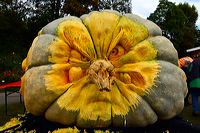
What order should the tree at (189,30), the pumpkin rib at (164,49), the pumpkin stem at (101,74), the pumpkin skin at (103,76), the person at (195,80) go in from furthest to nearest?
1. the tree at (189,30)
2. the person at (195,80)
3. the pumpkin rib at (164,49)
4. the pumpkin skin at (103,76)
5. the pumpkin stem at (101,74)

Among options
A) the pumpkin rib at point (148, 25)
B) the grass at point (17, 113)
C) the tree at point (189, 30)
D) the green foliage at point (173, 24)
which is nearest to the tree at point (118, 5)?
the green foliage at point (173, 24)

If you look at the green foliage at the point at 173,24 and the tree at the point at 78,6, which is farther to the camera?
the green foliage at the point at 173,24

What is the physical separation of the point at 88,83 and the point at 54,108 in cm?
29

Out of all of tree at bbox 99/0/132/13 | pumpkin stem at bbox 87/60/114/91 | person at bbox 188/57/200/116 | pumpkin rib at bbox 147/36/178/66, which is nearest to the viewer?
pumpkin stem at bbox 87/60/114/91

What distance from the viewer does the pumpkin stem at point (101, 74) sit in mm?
3098

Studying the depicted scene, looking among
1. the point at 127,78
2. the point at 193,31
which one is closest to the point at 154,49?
the point at 127,78

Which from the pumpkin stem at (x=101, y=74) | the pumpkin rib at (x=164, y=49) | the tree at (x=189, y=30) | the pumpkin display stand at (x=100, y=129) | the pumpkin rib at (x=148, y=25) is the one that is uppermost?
the pumpkin rib at (x=148, y=25)

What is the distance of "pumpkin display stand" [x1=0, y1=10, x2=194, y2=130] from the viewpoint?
3.21 meters

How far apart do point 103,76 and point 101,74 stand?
0.07 feet

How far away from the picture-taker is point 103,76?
315cm

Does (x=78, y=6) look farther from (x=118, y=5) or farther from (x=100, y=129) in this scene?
(x=100, y=129)

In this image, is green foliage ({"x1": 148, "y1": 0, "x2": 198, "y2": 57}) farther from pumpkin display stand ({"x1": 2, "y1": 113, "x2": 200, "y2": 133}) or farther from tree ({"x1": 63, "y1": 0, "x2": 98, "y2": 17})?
pumpkin display stand ({"x1": 2, "y1": 113, "x2": 200, "y2": 133})

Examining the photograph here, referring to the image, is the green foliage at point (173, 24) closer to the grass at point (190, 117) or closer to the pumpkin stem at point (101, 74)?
the grass at point (190, 117)

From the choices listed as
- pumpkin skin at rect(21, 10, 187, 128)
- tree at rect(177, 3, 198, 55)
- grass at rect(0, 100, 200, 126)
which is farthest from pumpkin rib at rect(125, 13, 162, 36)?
tree at rect(177, 3, 198, 55)
